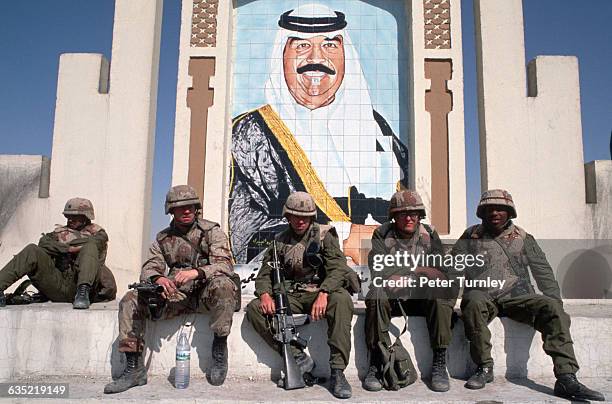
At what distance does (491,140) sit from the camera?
22.5ft

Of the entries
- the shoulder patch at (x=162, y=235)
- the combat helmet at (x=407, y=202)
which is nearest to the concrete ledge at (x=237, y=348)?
the shoulder patch at (x=162, y=235)

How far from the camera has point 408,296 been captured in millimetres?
4184

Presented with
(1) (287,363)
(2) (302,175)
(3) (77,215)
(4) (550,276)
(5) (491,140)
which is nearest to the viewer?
(1) (287,363)

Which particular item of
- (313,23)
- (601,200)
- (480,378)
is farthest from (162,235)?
(601,200)

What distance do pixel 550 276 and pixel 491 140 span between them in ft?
10.1

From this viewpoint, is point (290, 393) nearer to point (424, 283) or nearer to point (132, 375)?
point (132, 375)

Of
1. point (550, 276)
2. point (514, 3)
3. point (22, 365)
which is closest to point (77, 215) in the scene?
point (22, 365)

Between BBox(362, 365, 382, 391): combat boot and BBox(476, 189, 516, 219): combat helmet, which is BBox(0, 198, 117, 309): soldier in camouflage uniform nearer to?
BBox(362, 365, 382, 391): combat boot

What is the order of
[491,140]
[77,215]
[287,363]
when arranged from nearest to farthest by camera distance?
1. [287,363]
2. [77,215]
3. [491,140]

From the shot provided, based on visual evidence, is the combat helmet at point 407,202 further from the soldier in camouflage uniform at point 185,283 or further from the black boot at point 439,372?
the soldier in camouflage uniform at point 185,283

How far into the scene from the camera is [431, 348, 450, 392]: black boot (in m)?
Result: 3.85

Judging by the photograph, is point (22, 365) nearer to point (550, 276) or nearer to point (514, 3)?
point (550, 276)

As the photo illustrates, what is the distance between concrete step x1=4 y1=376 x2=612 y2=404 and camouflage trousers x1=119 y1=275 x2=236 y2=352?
379 mm

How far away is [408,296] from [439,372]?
2.07 feet
